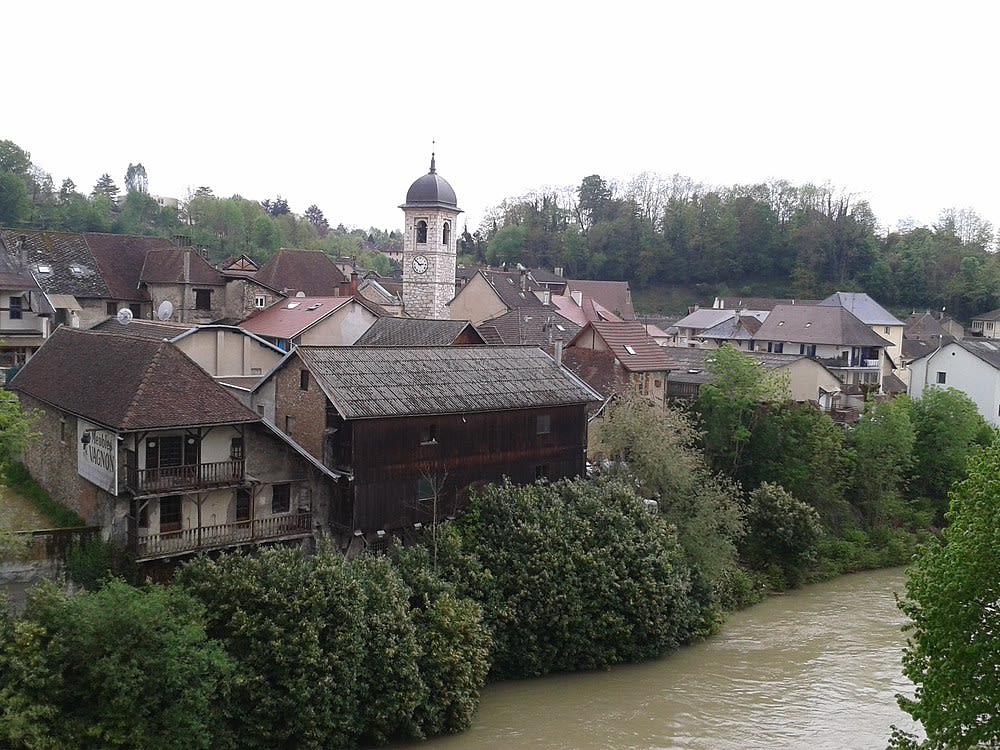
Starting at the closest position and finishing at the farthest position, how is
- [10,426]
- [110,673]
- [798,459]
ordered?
[110,673] < [10,426] < [798,459]

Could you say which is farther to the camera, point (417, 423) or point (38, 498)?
point (417, 423)

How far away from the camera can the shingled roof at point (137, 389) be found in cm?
1908

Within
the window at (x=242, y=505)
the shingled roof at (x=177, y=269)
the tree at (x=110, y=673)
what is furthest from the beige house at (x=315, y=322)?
the tree at (x=110, y=673)

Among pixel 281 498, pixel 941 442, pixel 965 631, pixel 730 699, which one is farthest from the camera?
pixel 941 442

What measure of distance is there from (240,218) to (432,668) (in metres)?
72.6

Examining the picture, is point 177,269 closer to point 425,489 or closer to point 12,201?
point 425,489

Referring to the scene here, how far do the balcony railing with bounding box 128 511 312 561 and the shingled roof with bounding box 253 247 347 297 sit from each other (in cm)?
2364

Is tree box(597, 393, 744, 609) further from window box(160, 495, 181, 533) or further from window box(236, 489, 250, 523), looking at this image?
window box(160, 495, 181, 533)

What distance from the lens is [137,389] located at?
63.6 feet

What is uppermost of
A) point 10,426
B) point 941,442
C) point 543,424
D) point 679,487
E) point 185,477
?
point 10,426

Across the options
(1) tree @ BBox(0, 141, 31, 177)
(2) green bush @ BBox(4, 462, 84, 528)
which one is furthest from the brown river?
(1) tree @ BBox(0, 141, 31, 177)

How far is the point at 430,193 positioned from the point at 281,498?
88.1ft

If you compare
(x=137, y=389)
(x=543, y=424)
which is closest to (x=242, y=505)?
(x=137, y=389)

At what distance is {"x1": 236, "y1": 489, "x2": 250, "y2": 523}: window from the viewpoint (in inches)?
838
